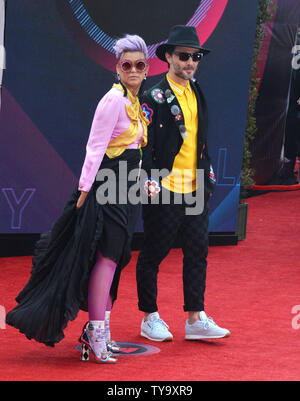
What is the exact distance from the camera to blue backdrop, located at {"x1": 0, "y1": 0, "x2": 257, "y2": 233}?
7715 mm

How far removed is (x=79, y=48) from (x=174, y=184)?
129 inches

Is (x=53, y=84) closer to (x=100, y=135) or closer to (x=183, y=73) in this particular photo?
(x=183, y=73)

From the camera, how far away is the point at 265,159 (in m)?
13.9

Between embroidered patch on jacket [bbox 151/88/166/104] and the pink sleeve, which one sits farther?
embroidered patch on jacket [bbox 151/88/166/104]

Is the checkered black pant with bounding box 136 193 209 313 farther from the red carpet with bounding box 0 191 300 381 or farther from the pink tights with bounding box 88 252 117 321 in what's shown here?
the pink tights with bounding box 88 252 117 321

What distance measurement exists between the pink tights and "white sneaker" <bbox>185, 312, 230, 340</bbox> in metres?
0.87

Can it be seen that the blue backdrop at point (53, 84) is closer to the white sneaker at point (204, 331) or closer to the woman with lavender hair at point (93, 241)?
the white sneaker at point (204, 331)

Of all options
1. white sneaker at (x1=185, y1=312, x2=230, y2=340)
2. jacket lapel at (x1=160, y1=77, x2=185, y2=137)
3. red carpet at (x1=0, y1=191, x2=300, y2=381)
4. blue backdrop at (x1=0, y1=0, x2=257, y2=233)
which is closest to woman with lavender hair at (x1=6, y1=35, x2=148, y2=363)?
red carpet at (x1=0, y1=191, x2=300, y2=381)

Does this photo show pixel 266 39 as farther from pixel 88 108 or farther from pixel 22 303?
pixel 22 303

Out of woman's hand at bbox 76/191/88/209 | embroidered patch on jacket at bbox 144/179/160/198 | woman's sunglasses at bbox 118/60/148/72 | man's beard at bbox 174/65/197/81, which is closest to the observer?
woman's hand at bbox 76/191/88/209

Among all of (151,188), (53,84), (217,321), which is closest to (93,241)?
(151,188)

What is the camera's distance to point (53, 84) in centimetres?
793

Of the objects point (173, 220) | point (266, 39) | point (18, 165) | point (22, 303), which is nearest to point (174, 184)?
point (173, 220)

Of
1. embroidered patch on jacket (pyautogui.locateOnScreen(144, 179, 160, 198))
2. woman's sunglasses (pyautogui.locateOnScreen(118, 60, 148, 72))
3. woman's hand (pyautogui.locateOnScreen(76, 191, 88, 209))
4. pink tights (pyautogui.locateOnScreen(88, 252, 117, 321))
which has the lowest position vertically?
pink tights (pyautogui.locateOnScreen(88, 252, 117, 321))
